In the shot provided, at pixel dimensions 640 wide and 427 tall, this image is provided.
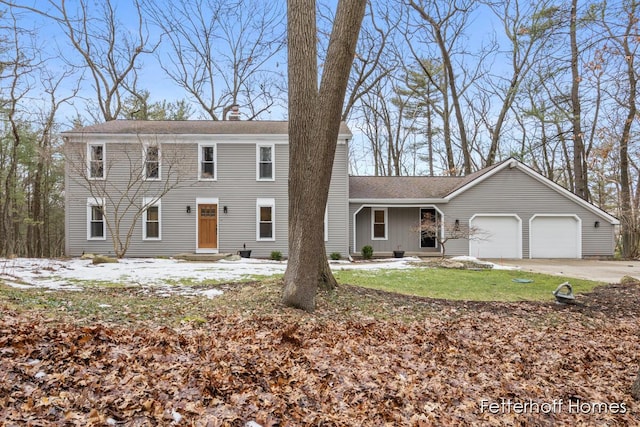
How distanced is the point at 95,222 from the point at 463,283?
14055 millimetres

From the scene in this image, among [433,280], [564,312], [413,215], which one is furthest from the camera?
[413,215]

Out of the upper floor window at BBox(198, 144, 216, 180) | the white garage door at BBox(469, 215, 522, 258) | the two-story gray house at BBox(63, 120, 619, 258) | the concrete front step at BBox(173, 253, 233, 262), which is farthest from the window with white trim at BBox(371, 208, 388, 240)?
the upper floor window at BBox(198, 144, 216, 180)

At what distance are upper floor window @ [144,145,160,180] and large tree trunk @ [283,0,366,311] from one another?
11474mm

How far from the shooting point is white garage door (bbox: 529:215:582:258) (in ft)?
56.2

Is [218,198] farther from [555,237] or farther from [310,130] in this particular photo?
[555,237]

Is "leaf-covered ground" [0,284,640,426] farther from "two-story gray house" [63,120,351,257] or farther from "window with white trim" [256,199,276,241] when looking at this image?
"two-story gray house" [63,120,351,257]

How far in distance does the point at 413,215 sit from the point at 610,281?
8.74 meters

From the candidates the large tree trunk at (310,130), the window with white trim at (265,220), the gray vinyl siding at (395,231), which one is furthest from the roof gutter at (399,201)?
the large tree trunk at (310,130)

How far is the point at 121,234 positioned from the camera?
52.4 feet

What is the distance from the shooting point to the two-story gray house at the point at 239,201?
15.7 meters

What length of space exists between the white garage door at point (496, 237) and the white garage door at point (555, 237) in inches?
26.7

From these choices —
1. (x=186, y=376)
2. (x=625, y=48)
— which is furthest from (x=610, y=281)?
(x=186, y=376)

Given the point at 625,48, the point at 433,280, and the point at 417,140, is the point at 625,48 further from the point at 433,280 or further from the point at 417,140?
the point at 417,140

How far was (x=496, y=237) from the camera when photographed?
1725cm
